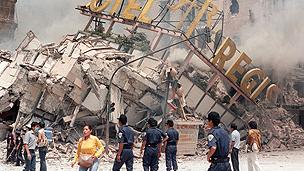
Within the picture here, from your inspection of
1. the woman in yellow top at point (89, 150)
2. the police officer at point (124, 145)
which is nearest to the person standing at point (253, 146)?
the police officer at point (124, 145)

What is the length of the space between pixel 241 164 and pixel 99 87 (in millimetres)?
5719

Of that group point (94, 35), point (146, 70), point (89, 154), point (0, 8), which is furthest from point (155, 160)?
point (0, 8)

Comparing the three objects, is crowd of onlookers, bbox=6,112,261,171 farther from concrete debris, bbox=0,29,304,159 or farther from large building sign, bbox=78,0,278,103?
large building sign, bbox=78,0,278,103

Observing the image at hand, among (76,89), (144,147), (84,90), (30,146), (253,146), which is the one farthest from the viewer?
(84,90)

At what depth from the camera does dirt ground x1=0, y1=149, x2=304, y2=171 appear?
481 inches

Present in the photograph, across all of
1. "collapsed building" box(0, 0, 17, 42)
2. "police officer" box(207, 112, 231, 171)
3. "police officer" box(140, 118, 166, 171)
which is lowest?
"collapsed building" box(0, 0, 17, 42)

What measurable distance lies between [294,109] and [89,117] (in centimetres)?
1194

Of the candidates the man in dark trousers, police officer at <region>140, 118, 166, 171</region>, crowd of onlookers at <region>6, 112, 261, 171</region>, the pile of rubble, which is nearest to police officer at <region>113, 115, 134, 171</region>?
crowd of onlookers at <region>6, 112, 261, 171</region>

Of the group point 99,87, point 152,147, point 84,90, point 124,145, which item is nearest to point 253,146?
point 152,147

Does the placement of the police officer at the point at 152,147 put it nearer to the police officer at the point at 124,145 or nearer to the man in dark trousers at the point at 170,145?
the police officer at the point at 124,145

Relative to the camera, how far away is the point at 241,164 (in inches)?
541

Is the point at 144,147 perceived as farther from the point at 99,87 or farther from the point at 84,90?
the point at 84,90

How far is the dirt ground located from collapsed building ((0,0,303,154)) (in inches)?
61.4

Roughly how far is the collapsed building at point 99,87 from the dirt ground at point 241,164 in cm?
156
